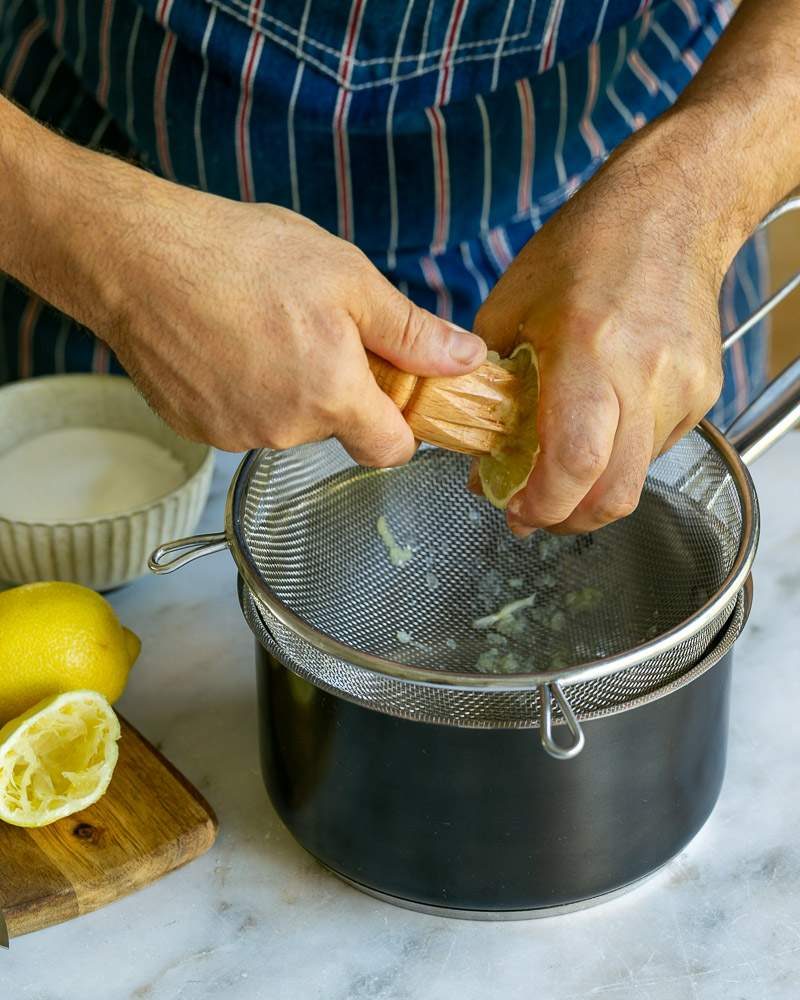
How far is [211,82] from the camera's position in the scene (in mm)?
1099

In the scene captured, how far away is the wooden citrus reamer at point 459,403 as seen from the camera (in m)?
0.74

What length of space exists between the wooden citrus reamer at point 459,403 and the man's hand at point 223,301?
0.01m

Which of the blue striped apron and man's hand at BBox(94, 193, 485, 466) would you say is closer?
man's hand at BBox(94, 193, 485, 466)

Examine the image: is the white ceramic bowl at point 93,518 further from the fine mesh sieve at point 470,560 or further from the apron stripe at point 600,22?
the apron stripe at point 600,22

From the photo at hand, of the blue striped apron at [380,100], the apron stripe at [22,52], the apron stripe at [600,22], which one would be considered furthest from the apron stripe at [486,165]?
the apron stripe at [22,52]

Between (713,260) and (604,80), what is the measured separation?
0.38 meters

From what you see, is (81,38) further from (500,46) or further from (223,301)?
(223,301)

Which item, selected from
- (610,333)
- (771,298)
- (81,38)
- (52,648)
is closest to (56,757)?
(52,648)

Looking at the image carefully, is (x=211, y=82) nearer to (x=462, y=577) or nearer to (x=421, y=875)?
(x=462, y=577)

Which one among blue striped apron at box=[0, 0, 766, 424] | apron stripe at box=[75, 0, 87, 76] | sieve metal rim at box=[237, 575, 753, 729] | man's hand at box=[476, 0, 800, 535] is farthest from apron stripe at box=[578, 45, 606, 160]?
sieve metal rim at box=[237, 575, 753, 729]

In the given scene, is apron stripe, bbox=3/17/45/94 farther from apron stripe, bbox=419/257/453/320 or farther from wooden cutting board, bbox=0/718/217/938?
wooden cutting board, bbox=0/718/217/938

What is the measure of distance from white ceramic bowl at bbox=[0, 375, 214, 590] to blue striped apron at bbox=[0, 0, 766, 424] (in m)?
0.17

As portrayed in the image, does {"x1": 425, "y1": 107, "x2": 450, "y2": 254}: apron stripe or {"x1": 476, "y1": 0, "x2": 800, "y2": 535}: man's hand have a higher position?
{"x1": 476, "y1": 0, "x2": 800, "y2": 535}: man's hand

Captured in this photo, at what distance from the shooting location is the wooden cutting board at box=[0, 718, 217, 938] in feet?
2.46
